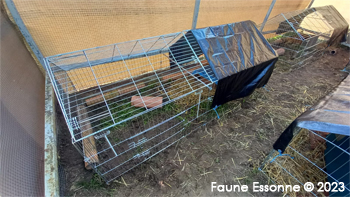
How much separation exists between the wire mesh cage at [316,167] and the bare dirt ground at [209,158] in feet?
0.94

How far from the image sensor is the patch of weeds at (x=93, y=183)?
257cm

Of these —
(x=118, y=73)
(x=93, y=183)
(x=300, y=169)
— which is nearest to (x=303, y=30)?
(x=300, y=169)

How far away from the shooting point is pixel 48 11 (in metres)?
3.07

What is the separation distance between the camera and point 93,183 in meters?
2.60

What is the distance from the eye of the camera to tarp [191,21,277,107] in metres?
3.12

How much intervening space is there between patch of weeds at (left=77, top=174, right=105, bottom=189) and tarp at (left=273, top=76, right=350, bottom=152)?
2.74 metres

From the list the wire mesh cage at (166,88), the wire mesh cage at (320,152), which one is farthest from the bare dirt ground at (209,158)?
the wire mesh cage at (320,152)

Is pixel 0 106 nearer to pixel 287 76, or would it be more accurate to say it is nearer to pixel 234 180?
pixel 234 180

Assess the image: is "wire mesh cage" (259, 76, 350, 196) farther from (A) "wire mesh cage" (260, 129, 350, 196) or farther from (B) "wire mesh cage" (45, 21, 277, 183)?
(B) "wire mesh cage" (45, 21, 277, 183)

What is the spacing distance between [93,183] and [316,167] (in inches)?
147

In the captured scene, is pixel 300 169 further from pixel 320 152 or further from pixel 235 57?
pixel 235 57

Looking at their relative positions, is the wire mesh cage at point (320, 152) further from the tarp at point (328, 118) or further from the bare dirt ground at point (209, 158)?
the bare dirt ground at point (209, 158)

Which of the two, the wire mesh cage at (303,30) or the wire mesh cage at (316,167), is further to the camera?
the wire mesh cage at (303,30)

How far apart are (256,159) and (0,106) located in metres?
4.01
